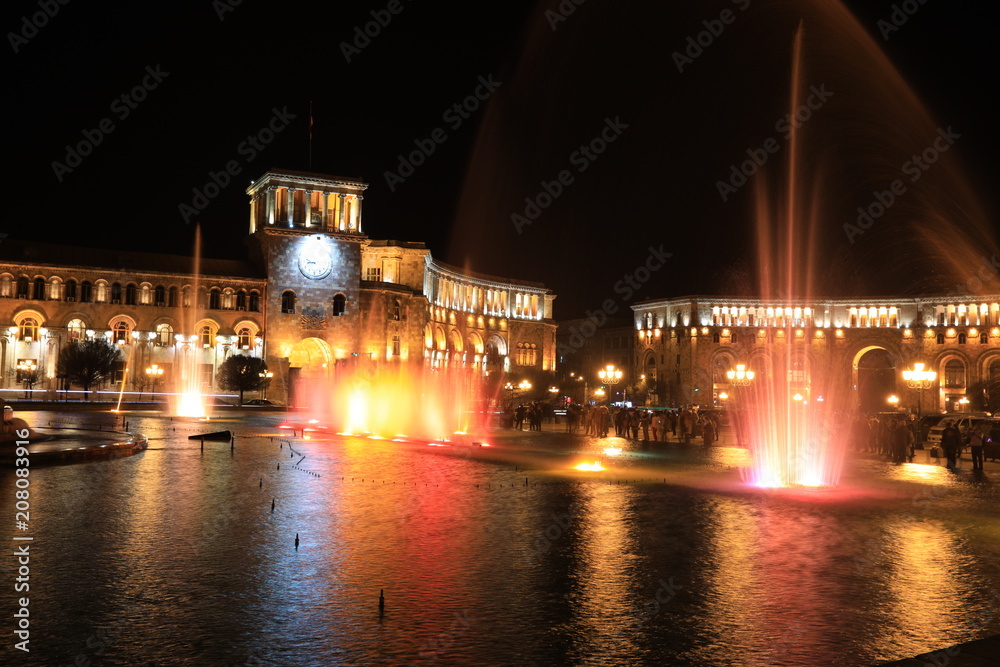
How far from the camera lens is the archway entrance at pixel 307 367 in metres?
64.4

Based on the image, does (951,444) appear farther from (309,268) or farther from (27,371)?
(27,371)

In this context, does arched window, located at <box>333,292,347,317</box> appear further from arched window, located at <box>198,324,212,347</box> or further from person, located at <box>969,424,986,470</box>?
person, located at <box>969,424,986,470</box>

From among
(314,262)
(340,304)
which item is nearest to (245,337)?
(340,304)

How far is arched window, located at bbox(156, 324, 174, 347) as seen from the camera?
207ft

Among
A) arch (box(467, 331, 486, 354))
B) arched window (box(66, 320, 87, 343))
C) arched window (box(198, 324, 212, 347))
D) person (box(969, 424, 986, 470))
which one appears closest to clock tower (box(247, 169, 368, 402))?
arched window (box(198, 324, 212, 347))

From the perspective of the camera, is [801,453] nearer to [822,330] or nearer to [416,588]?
[416,588]

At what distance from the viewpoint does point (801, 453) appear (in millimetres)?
24906

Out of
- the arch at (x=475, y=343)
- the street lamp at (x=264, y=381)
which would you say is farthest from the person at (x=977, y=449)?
the arch at (x=475, y=343)

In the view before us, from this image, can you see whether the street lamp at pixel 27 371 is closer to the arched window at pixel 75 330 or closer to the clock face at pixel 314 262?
the arched window at pixel 75 330

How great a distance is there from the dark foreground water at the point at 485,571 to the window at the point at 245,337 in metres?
49.6

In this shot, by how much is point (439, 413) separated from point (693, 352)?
61174 mm

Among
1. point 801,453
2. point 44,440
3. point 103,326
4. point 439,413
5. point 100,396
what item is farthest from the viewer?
point 103,326

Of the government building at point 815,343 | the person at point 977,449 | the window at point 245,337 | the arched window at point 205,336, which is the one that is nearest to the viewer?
the person at point 977,449

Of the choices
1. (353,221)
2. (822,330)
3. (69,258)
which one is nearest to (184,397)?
(69,258)
